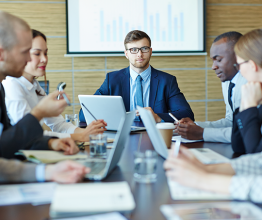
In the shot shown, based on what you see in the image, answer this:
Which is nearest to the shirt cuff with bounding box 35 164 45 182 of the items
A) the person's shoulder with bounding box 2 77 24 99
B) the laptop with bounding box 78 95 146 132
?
the person's shoulder with bounding box 2 77 24 99

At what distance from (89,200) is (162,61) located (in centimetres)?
380

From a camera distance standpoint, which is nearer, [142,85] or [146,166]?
[146,166]

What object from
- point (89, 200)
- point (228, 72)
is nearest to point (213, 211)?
point (89, 200)

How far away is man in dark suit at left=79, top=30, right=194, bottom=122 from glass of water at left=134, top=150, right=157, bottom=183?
1.83m

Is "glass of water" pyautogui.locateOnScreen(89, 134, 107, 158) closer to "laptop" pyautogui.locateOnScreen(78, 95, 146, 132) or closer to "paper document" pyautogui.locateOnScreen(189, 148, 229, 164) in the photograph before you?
"paper document" pyautogui.locateOnScreen(189, 148, 229, 164)

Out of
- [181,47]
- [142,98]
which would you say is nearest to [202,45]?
[181,47]

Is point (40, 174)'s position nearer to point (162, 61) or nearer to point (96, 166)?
point (96, 166)

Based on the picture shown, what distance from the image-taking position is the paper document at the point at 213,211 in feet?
2.37

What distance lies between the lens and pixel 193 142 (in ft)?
5.57

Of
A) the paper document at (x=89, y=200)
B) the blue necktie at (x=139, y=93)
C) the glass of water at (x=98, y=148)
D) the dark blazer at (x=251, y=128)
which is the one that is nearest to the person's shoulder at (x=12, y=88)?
the glass of water at (x=98, y=148)

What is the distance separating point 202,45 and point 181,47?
32cm

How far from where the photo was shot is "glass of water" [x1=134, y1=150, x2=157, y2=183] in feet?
3.29

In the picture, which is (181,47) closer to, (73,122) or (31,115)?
(73,122)

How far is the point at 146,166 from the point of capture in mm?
1025
